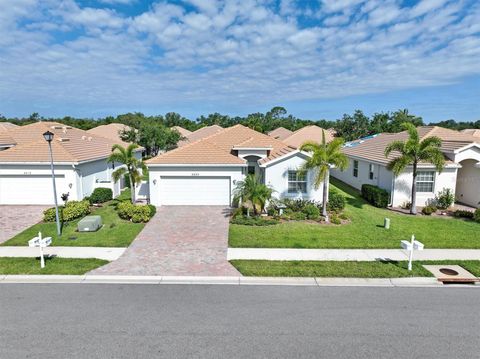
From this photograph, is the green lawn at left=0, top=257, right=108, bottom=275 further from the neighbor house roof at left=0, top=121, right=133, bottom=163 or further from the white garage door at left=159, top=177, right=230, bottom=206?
the neighbor house roof at left=0, top=121, right=133, bottom=163

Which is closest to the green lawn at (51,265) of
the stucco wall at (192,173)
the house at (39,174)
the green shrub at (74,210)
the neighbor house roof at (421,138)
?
the green shrub at (74,210)

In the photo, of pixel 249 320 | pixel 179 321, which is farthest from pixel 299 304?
pixel 179 321

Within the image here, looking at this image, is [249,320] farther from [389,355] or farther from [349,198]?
[349,198]

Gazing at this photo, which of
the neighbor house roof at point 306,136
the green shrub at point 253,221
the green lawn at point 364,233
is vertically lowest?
the green lawn at point 364,233

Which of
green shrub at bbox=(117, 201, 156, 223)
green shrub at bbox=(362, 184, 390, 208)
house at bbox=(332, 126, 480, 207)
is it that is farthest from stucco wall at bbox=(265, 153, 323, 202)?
green shrub at bbox=(117, 201, 156, 223)

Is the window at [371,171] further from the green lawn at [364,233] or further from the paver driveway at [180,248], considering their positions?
the paver driveway at [180,248]

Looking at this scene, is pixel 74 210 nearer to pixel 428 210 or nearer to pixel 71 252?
pixel 71 252

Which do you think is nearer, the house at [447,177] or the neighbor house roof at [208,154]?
the house at [447,177]
